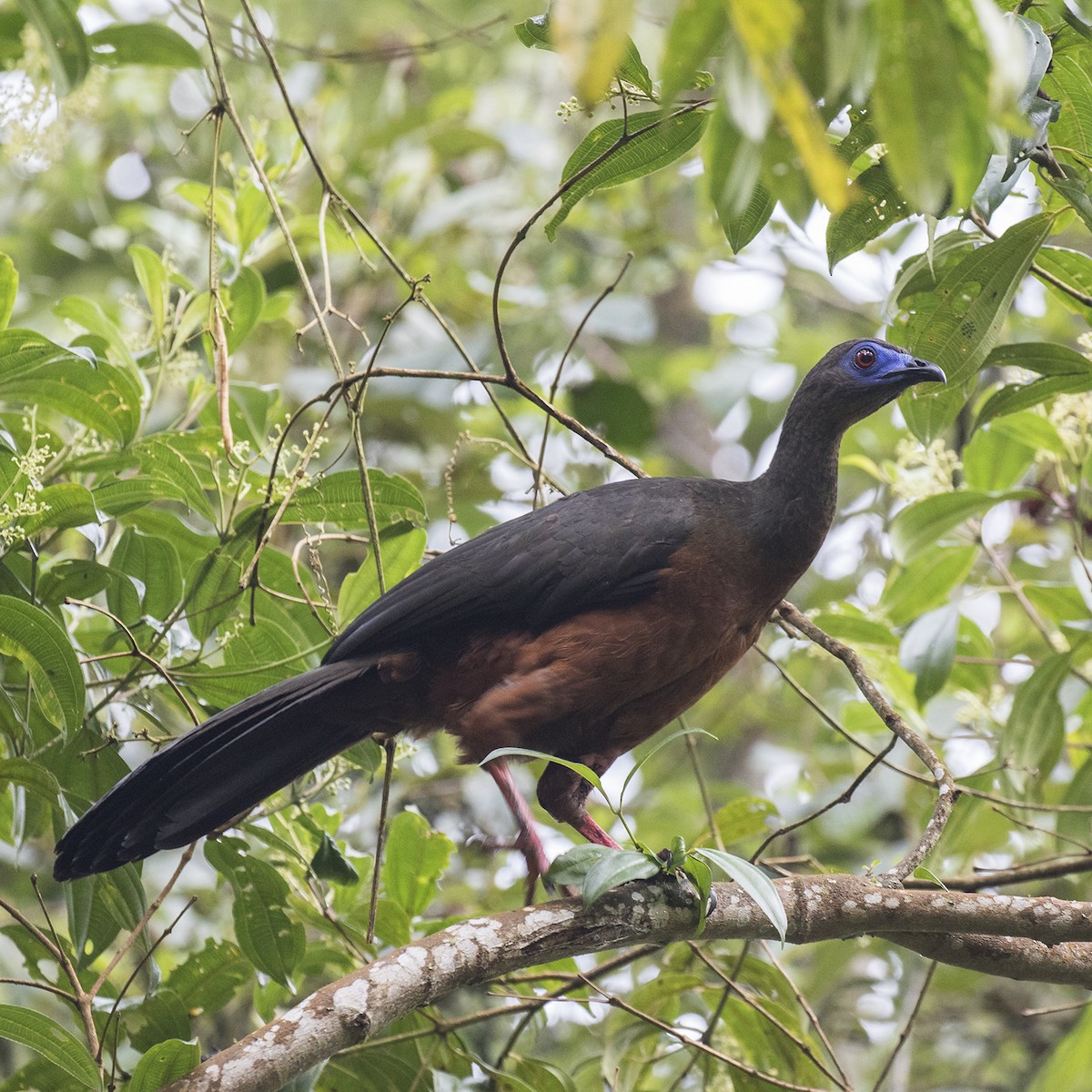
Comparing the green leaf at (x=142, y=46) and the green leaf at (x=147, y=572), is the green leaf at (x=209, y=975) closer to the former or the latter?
the green leaf at (x=147, y=572)

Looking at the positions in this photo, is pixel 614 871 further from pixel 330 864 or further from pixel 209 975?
pixel 209 975

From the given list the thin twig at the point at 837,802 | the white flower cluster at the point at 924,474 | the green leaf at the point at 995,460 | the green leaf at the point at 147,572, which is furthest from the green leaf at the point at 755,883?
the green leaf at the point at 995,460

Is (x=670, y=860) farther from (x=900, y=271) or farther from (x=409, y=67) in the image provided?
(x=409, y=67)

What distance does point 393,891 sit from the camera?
3363 mm

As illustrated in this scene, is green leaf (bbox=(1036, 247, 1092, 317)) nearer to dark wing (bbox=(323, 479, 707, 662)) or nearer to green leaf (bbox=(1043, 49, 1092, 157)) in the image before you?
green leaf (bbox=(1043, 49, 1092, 157))

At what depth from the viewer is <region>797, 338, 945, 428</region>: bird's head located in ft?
10.5

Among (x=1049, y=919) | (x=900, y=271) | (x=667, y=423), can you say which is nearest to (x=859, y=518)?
(x=667, y=423)

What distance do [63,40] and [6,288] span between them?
→ 2.08 ft

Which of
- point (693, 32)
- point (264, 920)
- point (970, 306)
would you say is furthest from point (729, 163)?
point (264, 920)

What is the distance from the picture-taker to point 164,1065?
238 centimetres

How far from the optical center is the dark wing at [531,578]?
3195 mm

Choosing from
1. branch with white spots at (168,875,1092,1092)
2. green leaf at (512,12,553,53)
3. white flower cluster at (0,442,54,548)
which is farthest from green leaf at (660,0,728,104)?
white flower cluster at (0,442,54,548)

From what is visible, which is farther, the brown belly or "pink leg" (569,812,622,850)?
"pink leg" (569,812,622,850)

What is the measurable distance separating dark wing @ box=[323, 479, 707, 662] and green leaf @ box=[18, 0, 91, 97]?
1.45 meters
